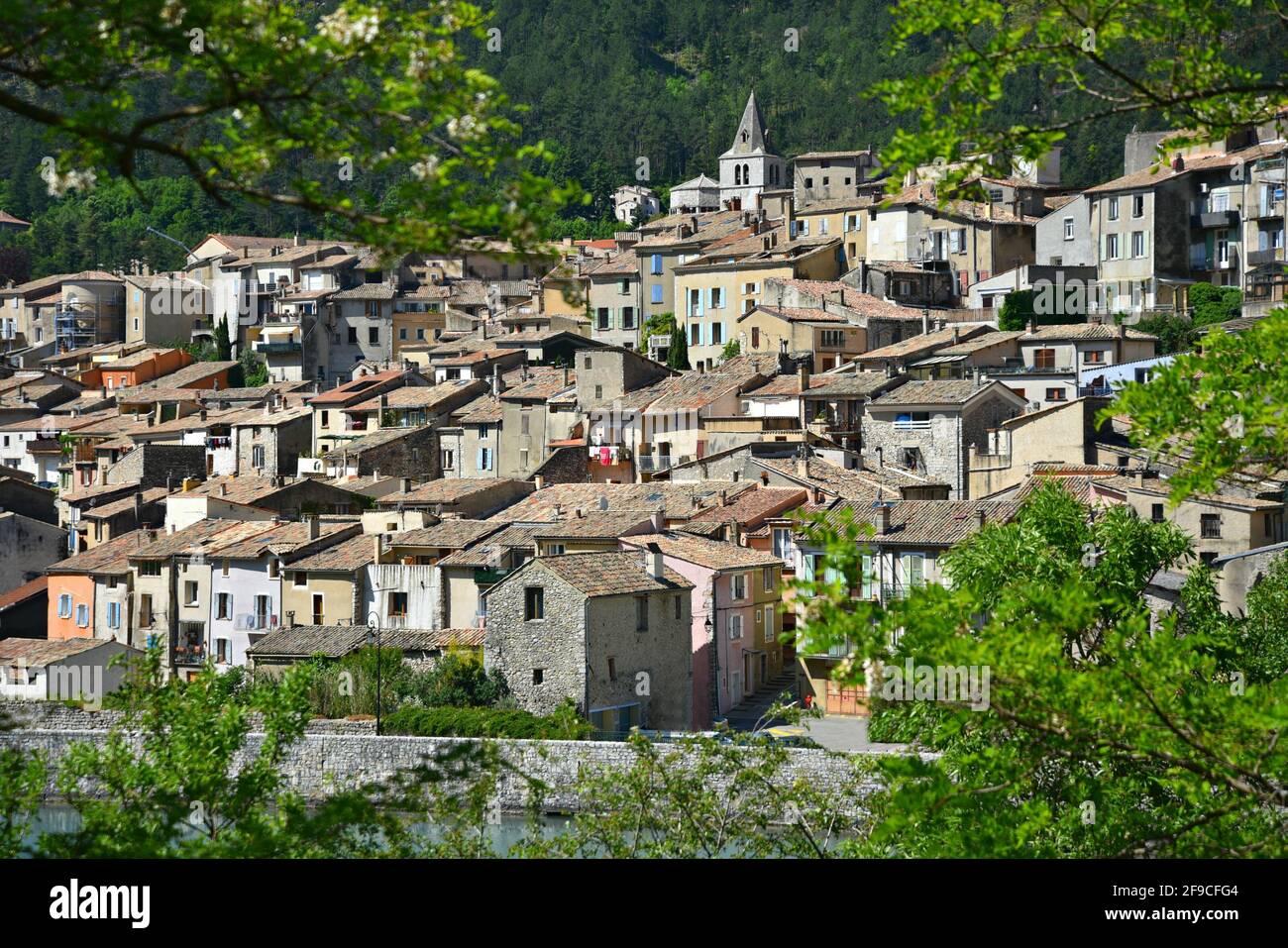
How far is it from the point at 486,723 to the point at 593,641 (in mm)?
2893

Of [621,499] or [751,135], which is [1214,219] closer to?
[621,499]

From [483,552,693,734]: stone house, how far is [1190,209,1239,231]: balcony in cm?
3523

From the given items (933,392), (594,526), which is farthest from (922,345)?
(594,526)

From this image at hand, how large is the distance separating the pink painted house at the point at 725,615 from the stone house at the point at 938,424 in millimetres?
8947

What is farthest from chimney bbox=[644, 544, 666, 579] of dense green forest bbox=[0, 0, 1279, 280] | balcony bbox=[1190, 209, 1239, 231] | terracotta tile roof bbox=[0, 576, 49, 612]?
dense green forest bbox=[0, 0, 1279, 280]

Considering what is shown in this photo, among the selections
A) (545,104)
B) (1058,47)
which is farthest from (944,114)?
(545,104)

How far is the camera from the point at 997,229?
73938mm

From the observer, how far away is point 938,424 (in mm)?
53062

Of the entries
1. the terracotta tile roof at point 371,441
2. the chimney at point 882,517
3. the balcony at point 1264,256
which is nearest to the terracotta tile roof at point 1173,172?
the balcony at point 1264,256

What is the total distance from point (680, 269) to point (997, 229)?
41.4 ft

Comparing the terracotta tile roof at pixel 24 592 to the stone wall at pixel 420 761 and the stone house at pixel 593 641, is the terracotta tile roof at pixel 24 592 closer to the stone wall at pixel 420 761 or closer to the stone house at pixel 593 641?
the stone wall at pixel 420 761

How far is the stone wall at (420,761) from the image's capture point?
32031 millimetres
